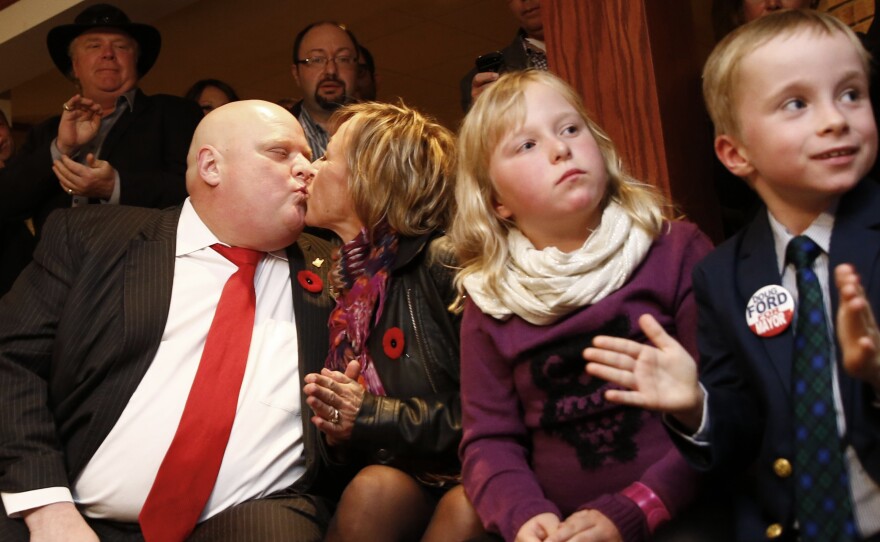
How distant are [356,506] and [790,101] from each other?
1.06m

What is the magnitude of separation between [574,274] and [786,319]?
40 cm

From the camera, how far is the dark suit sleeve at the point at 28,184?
3.63 metres

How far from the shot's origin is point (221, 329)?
7.99 ft

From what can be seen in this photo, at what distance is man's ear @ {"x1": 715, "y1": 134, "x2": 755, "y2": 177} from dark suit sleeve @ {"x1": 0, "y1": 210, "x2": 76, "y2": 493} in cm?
150

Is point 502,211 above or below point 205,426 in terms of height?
above

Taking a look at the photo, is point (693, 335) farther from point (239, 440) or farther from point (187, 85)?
point (187, 85)

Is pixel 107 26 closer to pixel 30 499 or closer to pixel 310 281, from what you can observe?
pixel 310 281

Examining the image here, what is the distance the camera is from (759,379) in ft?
5.30

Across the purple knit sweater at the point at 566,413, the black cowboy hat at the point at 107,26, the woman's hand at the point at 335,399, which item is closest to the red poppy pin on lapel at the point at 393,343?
the woman's hand at the point at 335,399

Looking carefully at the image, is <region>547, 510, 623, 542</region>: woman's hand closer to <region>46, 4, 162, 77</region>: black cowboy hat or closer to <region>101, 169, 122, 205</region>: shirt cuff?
<region>101, 169, 122, 205</region>: shirt cuff

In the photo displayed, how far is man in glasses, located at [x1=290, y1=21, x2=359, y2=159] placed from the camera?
3691 mm

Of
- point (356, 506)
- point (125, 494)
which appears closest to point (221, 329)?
point (125, 494)

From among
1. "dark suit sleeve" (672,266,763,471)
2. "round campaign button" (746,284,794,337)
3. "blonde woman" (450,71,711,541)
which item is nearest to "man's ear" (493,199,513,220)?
"blonde woman" (450,71,711,541)

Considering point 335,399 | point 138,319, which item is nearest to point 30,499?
point 138,319
